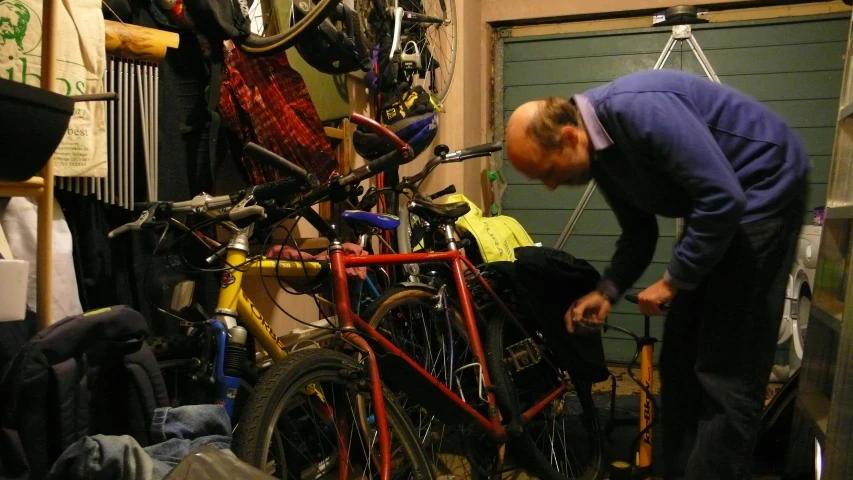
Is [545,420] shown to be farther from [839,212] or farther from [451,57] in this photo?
[451,57]

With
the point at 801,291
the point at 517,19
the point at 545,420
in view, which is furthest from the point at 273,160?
the point at 517,19

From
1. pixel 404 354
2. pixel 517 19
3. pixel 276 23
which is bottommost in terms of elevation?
pixel 404 354

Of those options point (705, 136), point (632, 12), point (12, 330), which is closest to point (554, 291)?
point (705, 136)

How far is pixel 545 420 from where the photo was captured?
207 cm

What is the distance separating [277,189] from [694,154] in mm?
828

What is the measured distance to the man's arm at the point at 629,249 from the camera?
1630 mm

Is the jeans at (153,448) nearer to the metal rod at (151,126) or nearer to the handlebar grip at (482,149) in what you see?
the metal rod at (151,126)

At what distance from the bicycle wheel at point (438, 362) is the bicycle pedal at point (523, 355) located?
134 mm

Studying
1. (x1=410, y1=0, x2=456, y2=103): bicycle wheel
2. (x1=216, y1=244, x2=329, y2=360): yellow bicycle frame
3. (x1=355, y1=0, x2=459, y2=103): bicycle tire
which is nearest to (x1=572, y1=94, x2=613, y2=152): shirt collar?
(x1=216, y1=244, x2=329, y2=360): yellow bicycle frame

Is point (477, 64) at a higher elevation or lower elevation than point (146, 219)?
higher

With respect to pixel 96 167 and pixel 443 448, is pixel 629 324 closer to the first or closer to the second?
pixel 443 448

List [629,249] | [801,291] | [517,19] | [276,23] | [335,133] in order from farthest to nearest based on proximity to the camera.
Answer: [517,19] → [801,291] → [335,133] → [276,23] → [629,249]

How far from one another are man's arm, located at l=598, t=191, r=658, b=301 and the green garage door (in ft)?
6.63

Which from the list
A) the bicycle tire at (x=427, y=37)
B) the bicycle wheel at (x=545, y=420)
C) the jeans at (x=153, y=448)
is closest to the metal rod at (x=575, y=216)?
the bicycle tire at (x=427, y=37)
